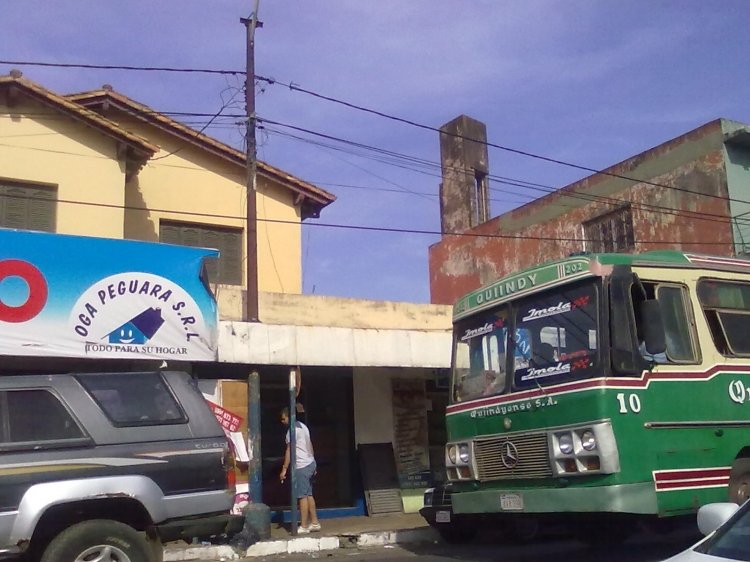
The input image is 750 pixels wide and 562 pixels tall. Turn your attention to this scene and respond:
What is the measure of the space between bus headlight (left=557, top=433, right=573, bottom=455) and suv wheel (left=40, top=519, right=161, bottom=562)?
371 centimetres

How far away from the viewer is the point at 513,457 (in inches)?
337

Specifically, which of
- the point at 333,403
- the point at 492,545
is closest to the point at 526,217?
the point at 333,403

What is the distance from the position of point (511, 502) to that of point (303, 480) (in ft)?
15.0

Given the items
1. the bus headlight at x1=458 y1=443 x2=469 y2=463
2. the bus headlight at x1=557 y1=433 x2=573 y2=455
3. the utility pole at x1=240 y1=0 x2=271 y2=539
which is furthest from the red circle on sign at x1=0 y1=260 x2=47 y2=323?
the bus headlight at x1=557 y1=433 x2=573 y2=455

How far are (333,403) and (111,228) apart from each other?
16.1 feet

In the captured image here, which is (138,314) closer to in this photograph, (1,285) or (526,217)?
(1,285)

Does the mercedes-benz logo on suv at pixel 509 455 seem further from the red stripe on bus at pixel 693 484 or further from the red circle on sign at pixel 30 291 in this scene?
the red circle on sign at pixel 30 291

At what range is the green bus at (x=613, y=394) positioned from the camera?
778 cm

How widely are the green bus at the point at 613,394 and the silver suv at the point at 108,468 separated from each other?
9.11 ft

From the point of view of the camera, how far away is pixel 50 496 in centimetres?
689

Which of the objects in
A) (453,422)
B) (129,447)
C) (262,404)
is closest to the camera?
(129,447)

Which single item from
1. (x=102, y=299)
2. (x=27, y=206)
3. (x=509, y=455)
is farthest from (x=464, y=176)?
(x=509, y=455)

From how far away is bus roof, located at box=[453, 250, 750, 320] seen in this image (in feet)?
27.2

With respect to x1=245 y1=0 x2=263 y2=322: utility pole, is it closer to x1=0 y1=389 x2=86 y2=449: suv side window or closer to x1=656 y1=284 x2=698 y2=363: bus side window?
x1=0 y1=389 x2=86 y2=449: suv side window
